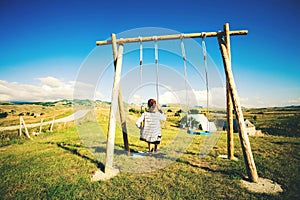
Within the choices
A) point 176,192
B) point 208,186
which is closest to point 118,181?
point 176,192

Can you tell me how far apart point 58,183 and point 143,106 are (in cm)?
319

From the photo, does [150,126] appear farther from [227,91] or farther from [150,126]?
[227,91]

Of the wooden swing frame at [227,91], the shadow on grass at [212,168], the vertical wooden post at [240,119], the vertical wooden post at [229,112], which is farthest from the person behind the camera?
the vertical wooden post at [229,112]

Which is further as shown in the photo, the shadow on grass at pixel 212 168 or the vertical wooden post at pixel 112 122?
the vertical wooden post at pixel 112 122

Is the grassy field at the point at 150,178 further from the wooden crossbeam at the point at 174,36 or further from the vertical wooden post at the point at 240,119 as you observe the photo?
the wooden crossbeam at the point at 174,36

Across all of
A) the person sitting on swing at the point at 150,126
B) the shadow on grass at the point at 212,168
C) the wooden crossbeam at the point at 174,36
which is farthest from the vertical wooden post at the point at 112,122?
the shadow on grass at the point at 212,168

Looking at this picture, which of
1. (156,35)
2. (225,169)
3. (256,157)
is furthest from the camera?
(256,157)

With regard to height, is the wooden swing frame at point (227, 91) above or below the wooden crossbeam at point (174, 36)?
below

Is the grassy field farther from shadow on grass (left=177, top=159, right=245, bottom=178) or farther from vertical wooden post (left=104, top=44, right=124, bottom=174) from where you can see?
vertical wooden post (left=104, top=44, right=124, bottom=174)

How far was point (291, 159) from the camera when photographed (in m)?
5.57

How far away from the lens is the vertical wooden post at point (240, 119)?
417 centimetres

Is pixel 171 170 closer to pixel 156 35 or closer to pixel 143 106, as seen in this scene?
pixel 143 106

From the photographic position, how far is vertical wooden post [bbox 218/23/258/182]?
13.7ft

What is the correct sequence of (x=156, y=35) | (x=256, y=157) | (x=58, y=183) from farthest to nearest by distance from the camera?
(x=256, y=157)
(x=156, y=35)
(x=58, y=183)
